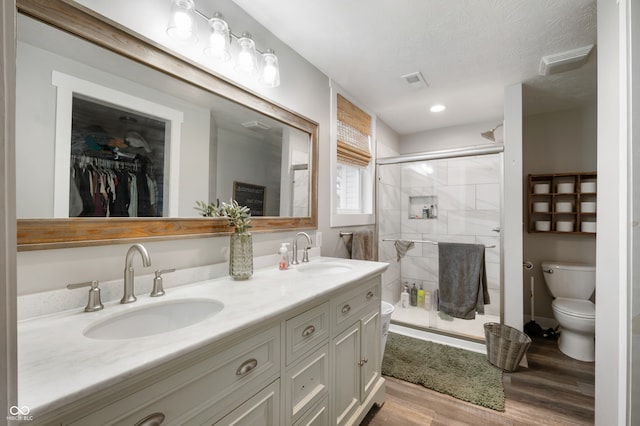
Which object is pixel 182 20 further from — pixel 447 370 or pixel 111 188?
pixel 447 370

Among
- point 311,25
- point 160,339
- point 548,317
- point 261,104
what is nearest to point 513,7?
point 311,25

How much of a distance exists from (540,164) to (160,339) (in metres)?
3.79

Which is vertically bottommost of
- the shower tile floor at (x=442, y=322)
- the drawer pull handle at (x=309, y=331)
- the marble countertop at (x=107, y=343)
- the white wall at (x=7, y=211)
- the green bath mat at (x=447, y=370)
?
the green bath mat at (x=447, y=370)

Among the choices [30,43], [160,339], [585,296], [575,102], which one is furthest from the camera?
[575,102]

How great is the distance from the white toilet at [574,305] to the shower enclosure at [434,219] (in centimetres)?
50

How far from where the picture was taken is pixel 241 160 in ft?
5.09

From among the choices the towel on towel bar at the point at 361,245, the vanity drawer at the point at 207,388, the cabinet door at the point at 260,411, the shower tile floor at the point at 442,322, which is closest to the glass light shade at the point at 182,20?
the vanity drawer at the point at 207,388

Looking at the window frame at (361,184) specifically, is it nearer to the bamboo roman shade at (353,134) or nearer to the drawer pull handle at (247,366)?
the bamboo roman shade at (353,134)

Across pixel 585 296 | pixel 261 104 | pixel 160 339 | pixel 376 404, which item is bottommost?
pixel 376 404

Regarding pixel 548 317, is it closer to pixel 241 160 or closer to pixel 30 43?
pixel 241 160

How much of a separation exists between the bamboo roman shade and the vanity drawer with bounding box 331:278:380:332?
1270mm

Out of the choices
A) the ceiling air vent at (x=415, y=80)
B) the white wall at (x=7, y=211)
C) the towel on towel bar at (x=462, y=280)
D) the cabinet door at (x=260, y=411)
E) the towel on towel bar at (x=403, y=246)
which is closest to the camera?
the white wall at (x=7, y=211)

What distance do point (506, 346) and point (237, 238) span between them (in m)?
2.18

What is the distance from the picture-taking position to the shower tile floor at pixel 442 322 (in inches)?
104
